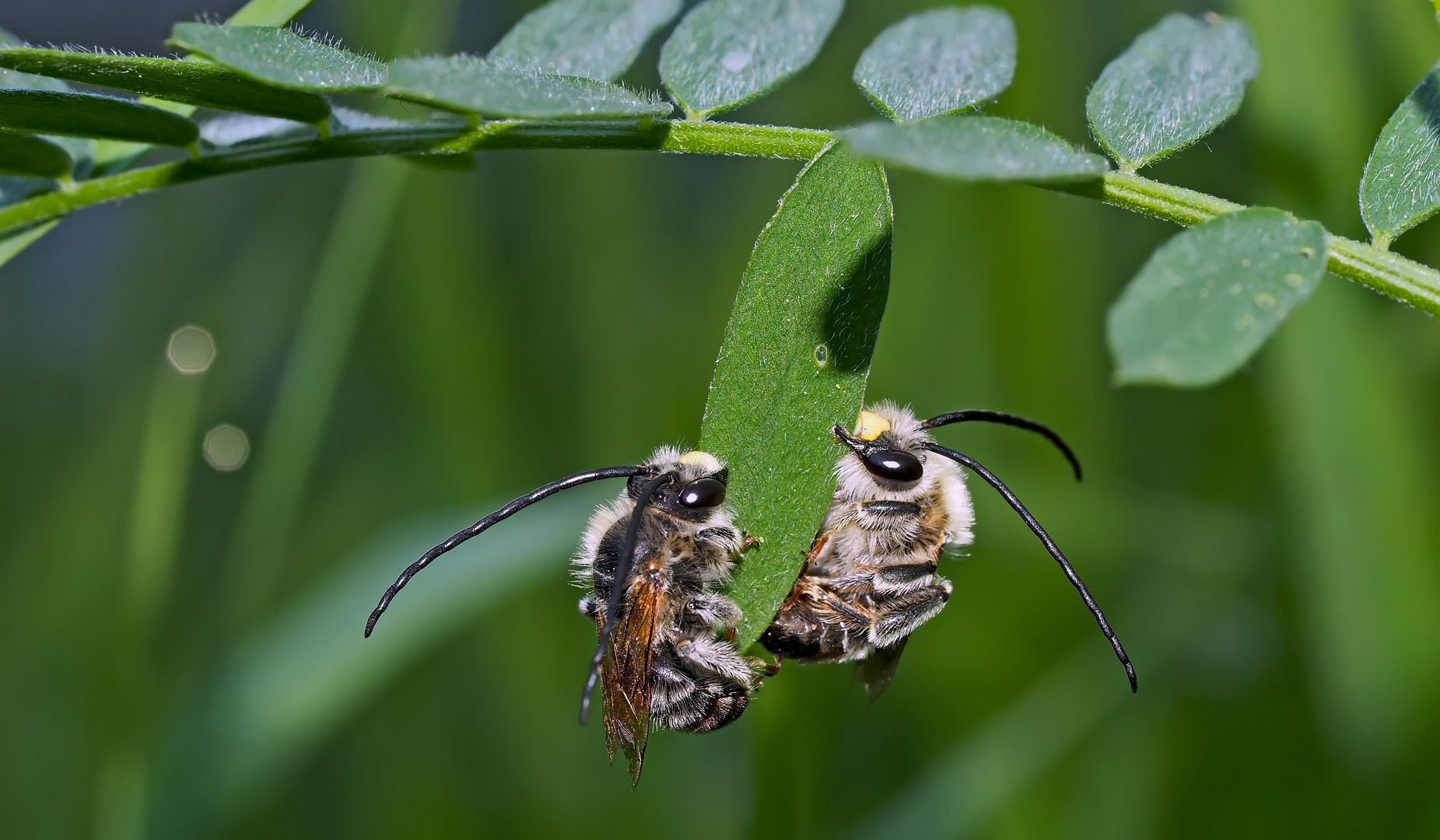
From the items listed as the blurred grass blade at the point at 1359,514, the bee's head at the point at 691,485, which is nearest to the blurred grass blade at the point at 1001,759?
the blurred grass blade at the point at 1359,514

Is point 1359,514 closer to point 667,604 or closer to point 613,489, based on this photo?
point 613,489

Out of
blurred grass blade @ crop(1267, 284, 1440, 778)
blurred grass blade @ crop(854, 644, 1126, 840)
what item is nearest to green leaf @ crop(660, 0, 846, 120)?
blurred grass blade @ crop(1267, 284, 1440, 778)

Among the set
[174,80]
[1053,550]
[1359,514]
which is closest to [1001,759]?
[1359,514]

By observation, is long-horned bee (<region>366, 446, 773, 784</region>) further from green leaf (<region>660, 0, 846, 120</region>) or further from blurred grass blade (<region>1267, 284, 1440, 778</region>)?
blurred grass blade (<region>1267, 284, 1440, 778</region>)

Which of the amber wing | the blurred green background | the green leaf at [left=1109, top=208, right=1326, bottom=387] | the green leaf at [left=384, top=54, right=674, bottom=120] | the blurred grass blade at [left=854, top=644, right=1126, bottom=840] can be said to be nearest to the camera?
the green leaf at [left=1109, top=208, right=1326, bottom=387]

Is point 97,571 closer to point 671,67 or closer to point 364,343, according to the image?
point 364,343
